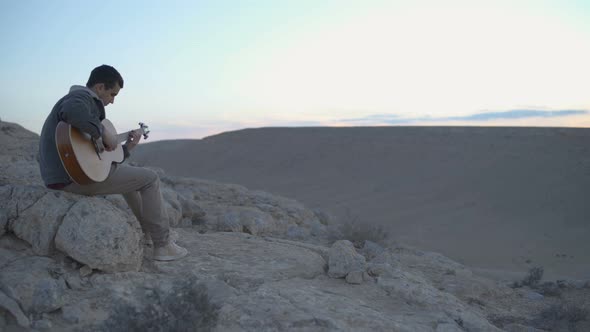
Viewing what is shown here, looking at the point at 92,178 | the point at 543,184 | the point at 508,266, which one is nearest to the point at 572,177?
the point at 543,184

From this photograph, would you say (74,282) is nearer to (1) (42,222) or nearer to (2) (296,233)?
(1) (42,222)

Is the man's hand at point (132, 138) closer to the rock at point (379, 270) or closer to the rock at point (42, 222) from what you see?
the rock at point (42, 222)

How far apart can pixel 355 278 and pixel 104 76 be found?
2358mm

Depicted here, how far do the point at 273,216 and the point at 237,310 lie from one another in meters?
3.94

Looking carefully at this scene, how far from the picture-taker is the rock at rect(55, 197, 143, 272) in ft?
10.1

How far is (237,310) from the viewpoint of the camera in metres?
2.92

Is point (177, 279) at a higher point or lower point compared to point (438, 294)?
higher

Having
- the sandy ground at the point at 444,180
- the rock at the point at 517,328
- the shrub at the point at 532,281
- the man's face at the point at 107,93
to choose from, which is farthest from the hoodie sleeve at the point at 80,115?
the sandy ground at the point at 444,180

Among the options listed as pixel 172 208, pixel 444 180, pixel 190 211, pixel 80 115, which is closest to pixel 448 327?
pixel 80 115

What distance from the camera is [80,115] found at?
2.87m

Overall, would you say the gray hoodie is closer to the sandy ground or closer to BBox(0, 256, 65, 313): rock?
BBox(0, 256, 65, 313): rock

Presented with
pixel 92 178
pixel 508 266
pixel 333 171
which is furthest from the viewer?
pixel 333 171

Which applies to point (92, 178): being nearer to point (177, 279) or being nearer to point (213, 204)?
point (177, 279)

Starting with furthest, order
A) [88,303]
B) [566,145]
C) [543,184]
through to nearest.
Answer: [566,145]
[543,184]
[88,303]
